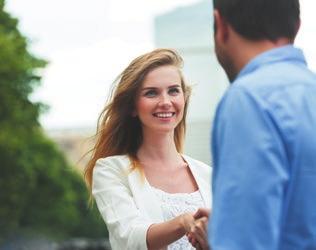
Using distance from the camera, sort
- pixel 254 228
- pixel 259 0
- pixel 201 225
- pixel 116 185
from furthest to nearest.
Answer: pixel 116 185
pixel 201 225
pixel 259 0
pixel 254 228

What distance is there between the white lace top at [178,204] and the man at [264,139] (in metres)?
2.10

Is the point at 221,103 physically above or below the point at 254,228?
above

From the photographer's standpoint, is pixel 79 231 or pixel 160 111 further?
pixel 79 231

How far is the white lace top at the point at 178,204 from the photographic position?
17.3 ft

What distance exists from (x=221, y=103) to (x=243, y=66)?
0.17 metres

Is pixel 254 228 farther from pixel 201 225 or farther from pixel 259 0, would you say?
pixel 201 225

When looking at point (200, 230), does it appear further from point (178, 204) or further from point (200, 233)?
point (178, 204)

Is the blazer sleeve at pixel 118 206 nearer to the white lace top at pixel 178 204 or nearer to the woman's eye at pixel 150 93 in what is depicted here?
the white lace top at pixel 178 204

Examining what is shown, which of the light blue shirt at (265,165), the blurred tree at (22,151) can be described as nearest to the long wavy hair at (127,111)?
the light blue shirt at (265,165)

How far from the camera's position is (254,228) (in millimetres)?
2965

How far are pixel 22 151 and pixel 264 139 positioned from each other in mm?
35830

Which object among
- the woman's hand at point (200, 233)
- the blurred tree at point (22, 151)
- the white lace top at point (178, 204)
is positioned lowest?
the blurred tree at point (22, 151)

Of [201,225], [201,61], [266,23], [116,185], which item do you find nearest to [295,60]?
[266,23]

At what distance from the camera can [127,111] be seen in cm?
580
